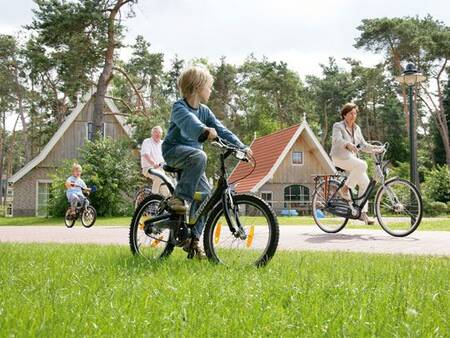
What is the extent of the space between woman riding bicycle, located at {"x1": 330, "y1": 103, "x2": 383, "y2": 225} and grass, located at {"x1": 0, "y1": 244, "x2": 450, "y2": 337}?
4060 mm

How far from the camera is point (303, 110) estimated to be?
167ft

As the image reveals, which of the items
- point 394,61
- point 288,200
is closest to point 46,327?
point 288,200

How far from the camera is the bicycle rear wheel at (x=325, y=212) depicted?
8.94m

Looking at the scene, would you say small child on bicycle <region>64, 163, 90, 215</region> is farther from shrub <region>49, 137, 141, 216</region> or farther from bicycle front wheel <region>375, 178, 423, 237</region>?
bicycle front wheel <region>375, 178, 423, 237</region>

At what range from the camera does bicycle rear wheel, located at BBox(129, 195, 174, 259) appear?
5.15m

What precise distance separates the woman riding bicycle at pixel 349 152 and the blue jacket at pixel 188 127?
12.7ft

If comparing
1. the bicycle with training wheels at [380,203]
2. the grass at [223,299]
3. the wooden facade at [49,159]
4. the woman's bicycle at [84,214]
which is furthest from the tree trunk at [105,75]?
the grass at [223,299]

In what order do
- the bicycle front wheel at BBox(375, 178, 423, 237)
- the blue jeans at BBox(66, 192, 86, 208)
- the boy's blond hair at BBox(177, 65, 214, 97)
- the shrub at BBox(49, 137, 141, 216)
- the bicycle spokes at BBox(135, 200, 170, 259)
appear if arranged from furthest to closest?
1. the shrub at BBox(49, 137, 141, 216)
2. the blue jeans at BBox(66, 192, 86, 208)
3. the bicycle front wheel at BBox(375, 178, 423, 237)
4. the bicycle spokes at BBox(135, 200, 170, 259)
5. the boy's blond hair at BBox(177, 65, 214, 97)

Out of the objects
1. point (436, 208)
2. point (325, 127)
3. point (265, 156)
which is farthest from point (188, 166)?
point (325, 127)

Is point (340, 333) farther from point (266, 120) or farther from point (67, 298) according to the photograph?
point (266, 120)

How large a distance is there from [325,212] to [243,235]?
16.5 feet

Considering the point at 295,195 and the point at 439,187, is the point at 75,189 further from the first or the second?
the point at 295,195

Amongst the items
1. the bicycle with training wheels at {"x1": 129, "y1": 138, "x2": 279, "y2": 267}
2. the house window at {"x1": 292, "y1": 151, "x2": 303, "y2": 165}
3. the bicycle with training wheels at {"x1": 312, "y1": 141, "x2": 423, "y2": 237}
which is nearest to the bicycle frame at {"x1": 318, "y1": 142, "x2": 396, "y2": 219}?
the bicycle with training wheels at {"x1": 312, "y1": 141, "x2": 423, "y2": 237}

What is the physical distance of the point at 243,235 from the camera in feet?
14.8
